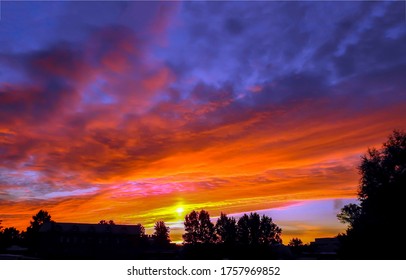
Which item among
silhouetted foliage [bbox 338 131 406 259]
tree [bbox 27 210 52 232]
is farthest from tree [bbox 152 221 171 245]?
tree [bbox 27 210 52 232]

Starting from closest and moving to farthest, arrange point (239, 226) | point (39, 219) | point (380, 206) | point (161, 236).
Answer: point (380, 206) → point (161, 236) → point (239, 226) → point (39, 219)

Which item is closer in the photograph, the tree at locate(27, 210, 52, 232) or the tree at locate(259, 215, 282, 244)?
the tree at locate(259, 215, 282, 244)

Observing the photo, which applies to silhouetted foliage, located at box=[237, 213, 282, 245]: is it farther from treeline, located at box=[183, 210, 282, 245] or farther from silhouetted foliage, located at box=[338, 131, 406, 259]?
silhouetted foliage, located at box=[338, 131, 406, 259]

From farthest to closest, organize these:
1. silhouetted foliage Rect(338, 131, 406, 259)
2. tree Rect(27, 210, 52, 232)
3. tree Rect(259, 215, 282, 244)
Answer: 1. tree Rect(27, 210, 52, 232)
2. tree Rect(259, 215, 282, 244)
3. silhouetted foliage Rect(338, 131, 406, 259)

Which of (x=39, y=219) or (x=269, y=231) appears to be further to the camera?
(x=39, y=219)

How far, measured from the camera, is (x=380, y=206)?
28.0 m

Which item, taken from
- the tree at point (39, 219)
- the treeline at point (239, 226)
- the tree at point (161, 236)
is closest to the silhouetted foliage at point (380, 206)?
the tree at point (161, 236)

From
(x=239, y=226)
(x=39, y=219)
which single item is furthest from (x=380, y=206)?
(x=39, y=219)

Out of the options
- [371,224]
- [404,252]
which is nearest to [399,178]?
[371,224]

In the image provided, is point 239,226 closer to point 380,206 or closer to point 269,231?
point 269,231

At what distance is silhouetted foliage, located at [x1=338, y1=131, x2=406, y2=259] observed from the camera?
2369cm
